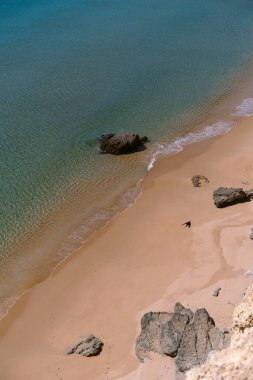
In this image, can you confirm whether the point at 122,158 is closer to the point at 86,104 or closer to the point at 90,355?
the point at 86,104

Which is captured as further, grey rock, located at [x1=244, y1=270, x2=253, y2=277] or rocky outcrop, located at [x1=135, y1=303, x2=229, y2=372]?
grey rock, located at [x1=244, y1=270, x2=253, y2=277]

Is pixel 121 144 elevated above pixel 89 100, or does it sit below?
below

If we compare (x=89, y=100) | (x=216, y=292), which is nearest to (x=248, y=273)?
(x=216, y=292)

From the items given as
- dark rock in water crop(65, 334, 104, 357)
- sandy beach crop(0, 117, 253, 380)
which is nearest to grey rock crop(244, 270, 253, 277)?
sandy beach crop(0, 117, 253, 380)

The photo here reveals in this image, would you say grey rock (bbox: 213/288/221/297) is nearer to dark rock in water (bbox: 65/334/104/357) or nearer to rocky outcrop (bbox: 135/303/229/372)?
rocky outcrop (bbox: 135/303/229/372)

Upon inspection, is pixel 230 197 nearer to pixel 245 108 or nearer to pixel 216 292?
pixel 216 292

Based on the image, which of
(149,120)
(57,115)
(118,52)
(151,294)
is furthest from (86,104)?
(151,294)

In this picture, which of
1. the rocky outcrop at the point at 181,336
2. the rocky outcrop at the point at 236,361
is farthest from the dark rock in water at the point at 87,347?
the rocky outcrop at the point at 236,361
